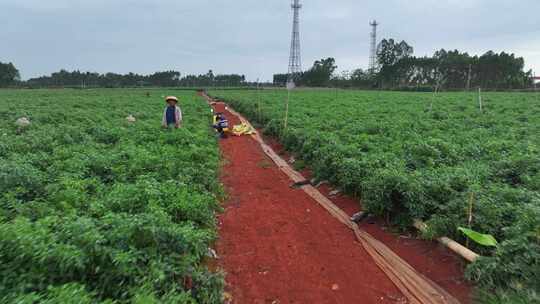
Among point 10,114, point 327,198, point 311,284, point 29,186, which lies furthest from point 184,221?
point 10,114

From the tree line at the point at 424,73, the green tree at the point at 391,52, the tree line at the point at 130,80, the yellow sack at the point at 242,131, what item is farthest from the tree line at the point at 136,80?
the yellow sack at the point at 242,131

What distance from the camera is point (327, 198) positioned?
6.88 metres

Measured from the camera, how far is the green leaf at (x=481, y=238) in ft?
12.9

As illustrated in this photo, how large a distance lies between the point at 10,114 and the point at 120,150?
12631 millimetres

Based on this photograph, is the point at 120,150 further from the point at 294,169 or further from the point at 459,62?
the point at 459,62

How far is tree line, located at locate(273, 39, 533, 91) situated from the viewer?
235 feet

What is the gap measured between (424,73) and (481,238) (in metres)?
89.0

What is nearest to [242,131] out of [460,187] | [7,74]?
[460,187]

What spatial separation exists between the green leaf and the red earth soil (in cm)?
43

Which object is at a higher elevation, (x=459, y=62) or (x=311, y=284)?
(x=459, y=62)

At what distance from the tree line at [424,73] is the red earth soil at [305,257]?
2448 inches

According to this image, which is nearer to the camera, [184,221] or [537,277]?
[537,277]

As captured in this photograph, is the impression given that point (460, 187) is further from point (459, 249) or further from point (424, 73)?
point (424, 73)

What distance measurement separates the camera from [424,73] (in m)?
83.9
